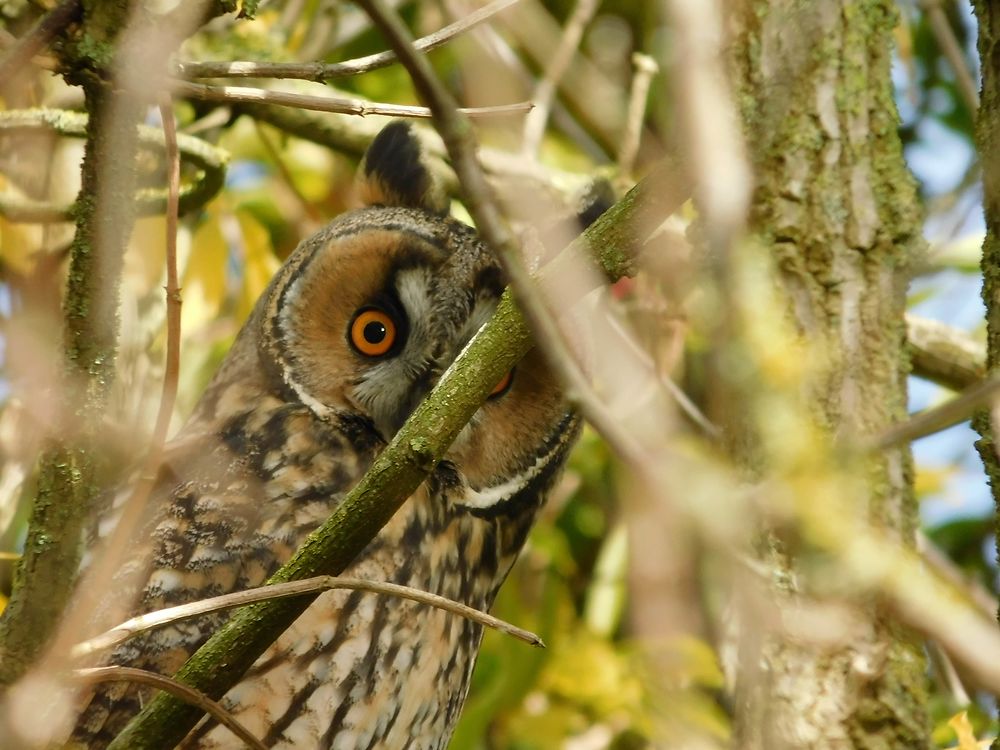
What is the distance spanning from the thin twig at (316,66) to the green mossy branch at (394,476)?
31cm

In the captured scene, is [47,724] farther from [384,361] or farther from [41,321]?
[41,321]

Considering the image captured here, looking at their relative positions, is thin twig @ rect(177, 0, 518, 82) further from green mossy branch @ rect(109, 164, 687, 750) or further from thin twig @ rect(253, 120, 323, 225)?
thin twig @ rect(253, 120, 323, 225)

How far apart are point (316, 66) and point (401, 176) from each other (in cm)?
127

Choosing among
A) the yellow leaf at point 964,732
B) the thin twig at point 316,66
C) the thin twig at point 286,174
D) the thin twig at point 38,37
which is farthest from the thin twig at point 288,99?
the thin twig at point 286,174

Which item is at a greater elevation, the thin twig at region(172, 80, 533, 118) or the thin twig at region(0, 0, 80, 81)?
the thin twig at region(0, 0, 80, 81)

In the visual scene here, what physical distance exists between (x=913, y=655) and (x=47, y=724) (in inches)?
52.9

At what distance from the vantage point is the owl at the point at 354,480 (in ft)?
6.98

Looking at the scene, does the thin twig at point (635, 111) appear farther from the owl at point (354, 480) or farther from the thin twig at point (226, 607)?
the thin twig at point (226, 607)

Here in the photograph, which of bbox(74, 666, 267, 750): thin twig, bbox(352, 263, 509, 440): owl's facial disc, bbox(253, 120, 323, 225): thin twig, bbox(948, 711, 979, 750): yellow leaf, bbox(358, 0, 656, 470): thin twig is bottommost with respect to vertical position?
bbox(948, 711, 979, 750): yellow leaf

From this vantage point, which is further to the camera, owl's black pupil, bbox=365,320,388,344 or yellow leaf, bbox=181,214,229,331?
yellow leaf, bbox=181,214,229,331

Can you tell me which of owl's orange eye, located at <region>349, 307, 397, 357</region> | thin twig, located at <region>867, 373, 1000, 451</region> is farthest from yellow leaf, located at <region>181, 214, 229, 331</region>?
thin twig, located at <region>867, 373, 1000, 451</region>

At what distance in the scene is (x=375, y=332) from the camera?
2432 millimetres

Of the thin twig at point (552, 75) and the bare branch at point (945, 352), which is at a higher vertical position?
the thin twig at point (552, 75)

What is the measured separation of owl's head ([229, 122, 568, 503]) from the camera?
2.39m
